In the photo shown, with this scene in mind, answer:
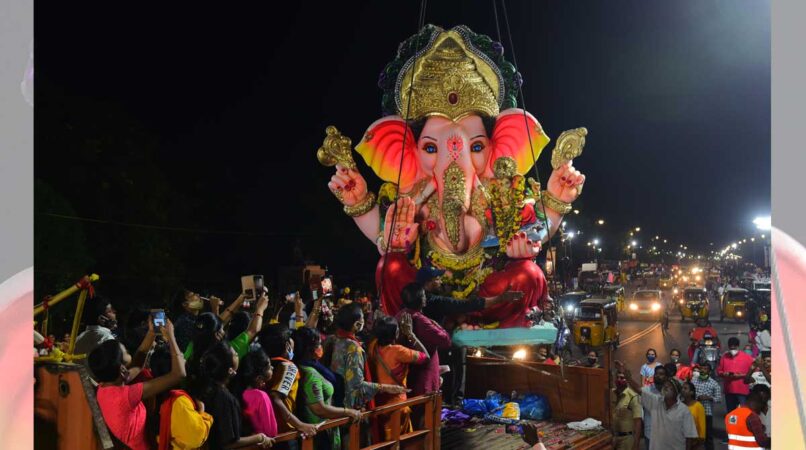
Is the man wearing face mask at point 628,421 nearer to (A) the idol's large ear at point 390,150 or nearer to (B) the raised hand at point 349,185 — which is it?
(A) the idol's large ear at point 390,150

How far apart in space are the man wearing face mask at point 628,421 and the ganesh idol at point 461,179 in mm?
3923

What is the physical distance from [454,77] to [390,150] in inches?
69.2

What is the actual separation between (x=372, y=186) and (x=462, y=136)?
15.1 meters

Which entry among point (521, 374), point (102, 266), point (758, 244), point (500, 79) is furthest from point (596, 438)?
point (758, 244)

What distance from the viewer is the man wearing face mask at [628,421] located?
763 centimetres

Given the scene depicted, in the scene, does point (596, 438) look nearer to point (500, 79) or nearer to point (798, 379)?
point (798, 379)

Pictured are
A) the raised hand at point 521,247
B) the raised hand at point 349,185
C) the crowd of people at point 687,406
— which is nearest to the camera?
the crowd of people at point 687,406

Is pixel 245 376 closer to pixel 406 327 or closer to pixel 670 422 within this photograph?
pixel 406 327

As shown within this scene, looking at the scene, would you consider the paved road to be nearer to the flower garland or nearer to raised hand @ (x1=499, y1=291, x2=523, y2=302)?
raised hand @ (x1=499, y1=291, x2=523, y2=302)

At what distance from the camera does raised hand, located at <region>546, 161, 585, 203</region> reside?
38.9 ft

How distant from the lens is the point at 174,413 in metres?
4.25

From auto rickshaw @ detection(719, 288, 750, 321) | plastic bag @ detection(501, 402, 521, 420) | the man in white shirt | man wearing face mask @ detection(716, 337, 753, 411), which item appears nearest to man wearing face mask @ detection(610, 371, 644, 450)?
plastic bag @ detection(501, 402, 521, 420)

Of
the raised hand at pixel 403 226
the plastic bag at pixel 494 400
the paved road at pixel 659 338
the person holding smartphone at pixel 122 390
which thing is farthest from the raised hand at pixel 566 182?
the person holding smartphone at pixel 122 390

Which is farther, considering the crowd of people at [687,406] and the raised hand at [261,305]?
the crowd of people at [687,406]
